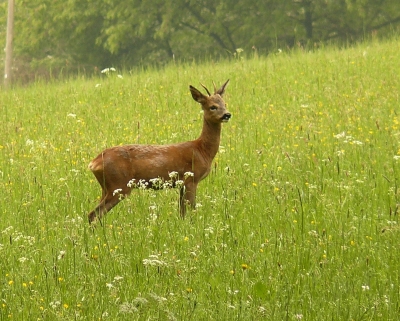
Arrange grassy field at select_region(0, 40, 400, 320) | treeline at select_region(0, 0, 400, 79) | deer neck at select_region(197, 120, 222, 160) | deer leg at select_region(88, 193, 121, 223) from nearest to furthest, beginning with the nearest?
grassy field at select_region(0, 40, 400, 320)
deer leg at select_region(88, 193, 121, 223)
deer neck at select_region(197, 120, 222, 160)
treeline at select_region(0, 0, 400, 79)

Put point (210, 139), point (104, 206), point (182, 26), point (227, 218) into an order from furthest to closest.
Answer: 1. point (182, 26)
2. point (210, 139)
3. point (104, 206)
4. point (227, 218)

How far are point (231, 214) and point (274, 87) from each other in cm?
743

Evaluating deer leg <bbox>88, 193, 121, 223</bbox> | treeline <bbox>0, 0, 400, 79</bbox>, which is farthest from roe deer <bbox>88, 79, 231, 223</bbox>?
treeline <bbox>0, 0, 400, 79</bbox>

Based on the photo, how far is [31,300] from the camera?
5035mm

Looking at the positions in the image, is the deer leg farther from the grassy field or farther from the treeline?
the treeline

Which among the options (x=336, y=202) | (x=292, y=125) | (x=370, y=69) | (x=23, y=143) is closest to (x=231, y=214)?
(x=336, y=202)

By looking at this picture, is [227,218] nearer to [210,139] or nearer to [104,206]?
[104,206]

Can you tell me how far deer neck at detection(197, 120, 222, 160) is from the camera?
26.2 feet

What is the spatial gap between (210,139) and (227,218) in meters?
1.54

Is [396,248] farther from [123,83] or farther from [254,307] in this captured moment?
[123,83]

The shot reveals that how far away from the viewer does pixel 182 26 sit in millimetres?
31828

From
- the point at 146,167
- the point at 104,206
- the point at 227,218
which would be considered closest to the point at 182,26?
the point at 146,167

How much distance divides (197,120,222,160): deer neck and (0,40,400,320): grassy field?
14.1 inches

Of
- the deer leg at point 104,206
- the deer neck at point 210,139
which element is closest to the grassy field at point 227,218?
the deer leg at point 104,206
